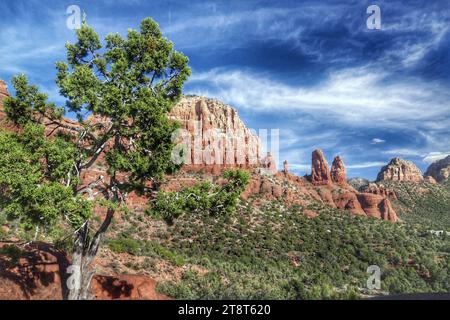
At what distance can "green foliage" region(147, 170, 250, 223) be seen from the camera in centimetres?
1332

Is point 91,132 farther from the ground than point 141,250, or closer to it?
farther from the ground

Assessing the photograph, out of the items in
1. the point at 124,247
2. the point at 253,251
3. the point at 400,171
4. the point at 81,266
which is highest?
the point at 400,171

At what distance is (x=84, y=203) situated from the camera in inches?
460

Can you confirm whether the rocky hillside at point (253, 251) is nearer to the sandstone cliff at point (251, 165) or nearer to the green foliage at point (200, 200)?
the sandstone cliff at point (251, 165)

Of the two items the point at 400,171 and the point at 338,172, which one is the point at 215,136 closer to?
the point at 338,172

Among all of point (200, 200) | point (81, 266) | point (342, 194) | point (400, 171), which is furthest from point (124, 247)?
point (400, 171)

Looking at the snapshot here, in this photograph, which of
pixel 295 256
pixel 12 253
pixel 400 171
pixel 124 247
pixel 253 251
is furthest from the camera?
pixel 400 171

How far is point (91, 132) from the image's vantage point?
1402cm

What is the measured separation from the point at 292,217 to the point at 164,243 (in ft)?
90.8

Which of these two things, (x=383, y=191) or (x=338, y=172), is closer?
(x=383, y=191)

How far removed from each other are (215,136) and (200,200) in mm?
98251
